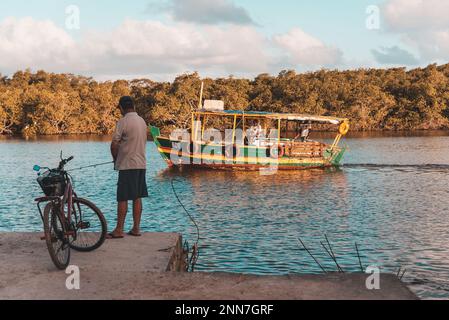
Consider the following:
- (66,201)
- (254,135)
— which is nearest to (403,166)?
(254,135)

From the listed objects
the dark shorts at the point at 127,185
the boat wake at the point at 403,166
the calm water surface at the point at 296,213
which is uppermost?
the dark shorts at the point at 127,185

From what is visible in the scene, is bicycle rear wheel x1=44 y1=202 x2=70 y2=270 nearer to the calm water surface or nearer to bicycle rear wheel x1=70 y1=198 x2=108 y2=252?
bicycle rear wheel x1=70 y1=198 x2=108 y2=252

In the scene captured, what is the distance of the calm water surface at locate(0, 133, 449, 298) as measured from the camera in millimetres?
12422

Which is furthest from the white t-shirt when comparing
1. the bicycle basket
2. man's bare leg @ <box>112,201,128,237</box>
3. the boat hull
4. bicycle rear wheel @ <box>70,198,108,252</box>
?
the boat hull

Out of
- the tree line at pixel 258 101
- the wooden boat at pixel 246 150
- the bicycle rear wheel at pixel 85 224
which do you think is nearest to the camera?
the bicycle rear wheel at pixel 85 224

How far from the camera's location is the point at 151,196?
24.3 metres

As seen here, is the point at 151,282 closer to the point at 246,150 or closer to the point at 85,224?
the point at 85,224

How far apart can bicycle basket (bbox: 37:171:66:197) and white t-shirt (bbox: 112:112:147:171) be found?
0.91 meters

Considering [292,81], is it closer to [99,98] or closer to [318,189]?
[99,98]

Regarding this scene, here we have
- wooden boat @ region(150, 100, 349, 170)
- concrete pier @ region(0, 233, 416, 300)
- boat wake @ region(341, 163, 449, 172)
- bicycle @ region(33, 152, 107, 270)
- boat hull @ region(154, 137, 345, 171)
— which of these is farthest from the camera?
boat wake @ region(341, 163, 449, 172)

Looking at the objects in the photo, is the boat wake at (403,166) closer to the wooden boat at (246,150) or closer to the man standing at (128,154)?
the wooden boat at (246,150)

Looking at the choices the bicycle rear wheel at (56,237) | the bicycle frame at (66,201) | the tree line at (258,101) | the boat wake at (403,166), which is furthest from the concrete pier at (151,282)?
the tree line at (258,101)

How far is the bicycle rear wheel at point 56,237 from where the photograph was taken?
267 inches

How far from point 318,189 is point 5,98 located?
2939 inches
